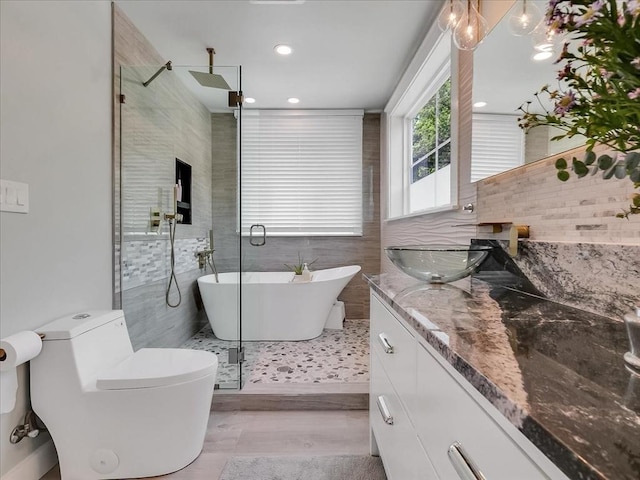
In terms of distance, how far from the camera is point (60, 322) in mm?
1495

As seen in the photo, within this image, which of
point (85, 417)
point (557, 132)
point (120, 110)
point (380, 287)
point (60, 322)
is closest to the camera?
point (557, 132)

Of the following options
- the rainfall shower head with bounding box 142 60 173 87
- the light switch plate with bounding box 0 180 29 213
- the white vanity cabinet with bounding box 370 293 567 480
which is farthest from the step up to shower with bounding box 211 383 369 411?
the rainfall shower head with bounding box 142 60 173 87

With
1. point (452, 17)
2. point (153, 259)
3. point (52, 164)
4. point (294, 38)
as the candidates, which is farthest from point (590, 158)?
point (153, 259)

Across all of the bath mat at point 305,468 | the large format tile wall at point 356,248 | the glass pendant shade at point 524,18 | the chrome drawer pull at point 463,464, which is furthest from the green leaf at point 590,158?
the large format tile wall at point 356,248

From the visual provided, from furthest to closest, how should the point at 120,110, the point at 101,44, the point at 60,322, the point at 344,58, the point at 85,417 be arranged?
the point at 344,58
the point at 120,110
the point at 101,44
the point at 60,322
the point at 85,417

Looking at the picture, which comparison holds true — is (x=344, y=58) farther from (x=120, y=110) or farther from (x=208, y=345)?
(x=208, y=345)

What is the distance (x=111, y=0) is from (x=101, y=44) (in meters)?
0.35

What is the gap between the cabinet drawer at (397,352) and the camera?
90cm

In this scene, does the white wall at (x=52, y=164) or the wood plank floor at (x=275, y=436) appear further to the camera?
the wood plank floor at (x=275, y=436)

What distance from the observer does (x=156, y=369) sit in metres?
1.50

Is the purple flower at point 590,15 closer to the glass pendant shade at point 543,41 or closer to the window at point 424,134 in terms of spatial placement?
the glass pendant shade at point 543,41

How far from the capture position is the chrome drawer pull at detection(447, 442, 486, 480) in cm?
53

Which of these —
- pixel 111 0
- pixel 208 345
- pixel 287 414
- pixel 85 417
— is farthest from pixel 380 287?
pixel 111 0

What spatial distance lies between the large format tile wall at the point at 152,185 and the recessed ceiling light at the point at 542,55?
227 cm
